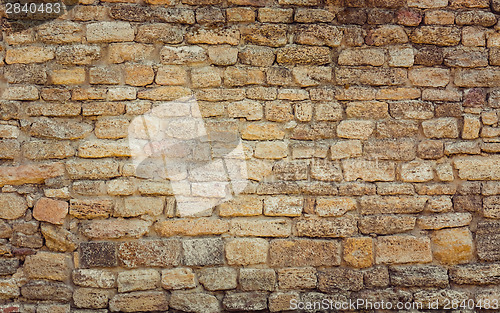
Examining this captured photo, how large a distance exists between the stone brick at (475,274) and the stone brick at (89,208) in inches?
86.7

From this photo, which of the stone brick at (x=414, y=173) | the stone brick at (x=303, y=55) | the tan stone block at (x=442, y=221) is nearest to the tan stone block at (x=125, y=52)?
the stone brick at (x=303, y=55)

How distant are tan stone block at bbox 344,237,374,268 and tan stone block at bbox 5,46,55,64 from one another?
220cm

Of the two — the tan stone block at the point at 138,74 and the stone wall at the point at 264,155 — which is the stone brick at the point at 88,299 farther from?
the tan stone block at the point at 138,74

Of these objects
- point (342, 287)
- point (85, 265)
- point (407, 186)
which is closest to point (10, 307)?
point (85, 265)

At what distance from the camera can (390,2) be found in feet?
9.39

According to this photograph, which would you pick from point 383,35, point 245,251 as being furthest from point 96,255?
point 383,35

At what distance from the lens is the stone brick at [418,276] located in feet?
9.07

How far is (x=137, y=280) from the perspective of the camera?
266 centimetres

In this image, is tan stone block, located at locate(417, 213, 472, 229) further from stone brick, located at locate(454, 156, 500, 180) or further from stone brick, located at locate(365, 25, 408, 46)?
stone brick, located at locate(365, 25, 408, 46)

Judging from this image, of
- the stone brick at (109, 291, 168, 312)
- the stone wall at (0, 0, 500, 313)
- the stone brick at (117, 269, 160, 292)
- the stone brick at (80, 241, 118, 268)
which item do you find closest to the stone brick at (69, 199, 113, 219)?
the stone wall at (0, 0, 500, 313)

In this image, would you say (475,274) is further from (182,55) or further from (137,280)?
(182,55)

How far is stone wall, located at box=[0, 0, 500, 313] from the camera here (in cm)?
268

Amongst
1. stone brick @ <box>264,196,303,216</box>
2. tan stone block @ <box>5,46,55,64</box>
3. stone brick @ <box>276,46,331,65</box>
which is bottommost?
stone brick @ <box>264,196,303,216</box>

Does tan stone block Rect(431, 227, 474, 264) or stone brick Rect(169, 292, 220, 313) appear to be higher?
tan stone block Rect(431, 227, 474, 264)
